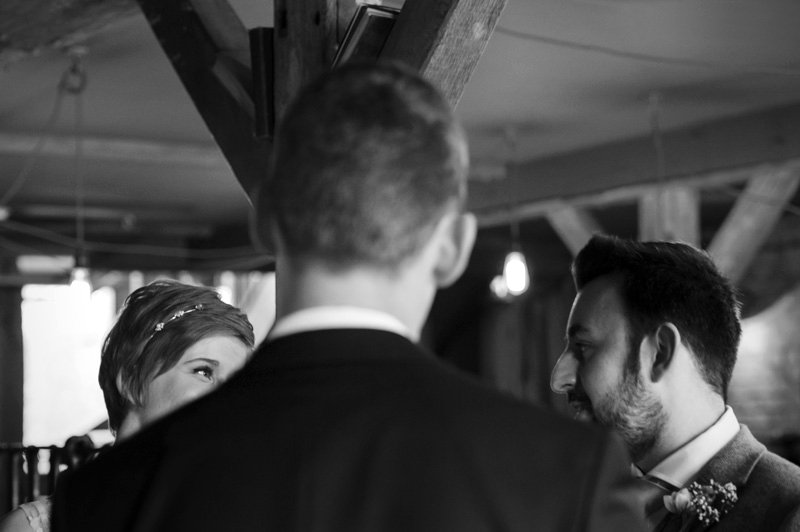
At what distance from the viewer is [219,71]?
3.12m

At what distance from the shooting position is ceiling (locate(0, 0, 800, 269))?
15.7ft

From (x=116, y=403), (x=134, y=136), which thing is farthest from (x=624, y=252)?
(x=134, y=136)

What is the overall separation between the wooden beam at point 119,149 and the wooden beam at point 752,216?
3.08 m

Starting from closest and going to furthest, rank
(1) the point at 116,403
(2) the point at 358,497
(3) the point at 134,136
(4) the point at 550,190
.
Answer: (2) the point at 358,497
(1) the point at 116,403
(3) the point at 134,136
(4) the point at 550,190

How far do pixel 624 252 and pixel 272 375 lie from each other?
1.14 meters

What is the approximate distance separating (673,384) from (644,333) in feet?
0.33

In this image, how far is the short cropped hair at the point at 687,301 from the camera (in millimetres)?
1973

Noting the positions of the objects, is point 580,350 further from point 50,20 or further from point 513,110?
point 513,110

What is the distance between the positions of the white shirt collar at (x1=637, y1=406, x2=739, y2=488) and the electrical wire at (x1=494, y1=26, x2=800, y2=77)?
3.15 meters

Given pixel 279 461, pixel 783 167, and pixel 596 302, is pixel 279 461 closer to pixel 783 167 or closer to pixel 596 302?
pixel 596 302

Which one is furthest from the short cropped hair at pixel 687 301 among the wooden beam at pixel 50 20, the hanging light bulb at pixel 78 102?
the hanging light bulb at pixel 78 102

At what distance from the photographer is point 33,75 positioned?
5.54 metres

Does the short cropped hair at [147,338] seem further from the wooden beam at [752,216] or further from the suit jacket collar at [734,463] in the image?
the wooden beam at [752,216]

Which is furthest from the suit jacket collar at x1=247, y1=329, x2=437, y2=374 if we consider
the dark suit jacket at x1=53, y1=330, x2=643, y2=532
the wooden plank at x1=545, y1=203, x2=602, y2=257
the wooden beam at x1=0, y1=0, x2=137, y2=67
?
the wooden plank at x1=545, y1=203, x2=602, y2=257
